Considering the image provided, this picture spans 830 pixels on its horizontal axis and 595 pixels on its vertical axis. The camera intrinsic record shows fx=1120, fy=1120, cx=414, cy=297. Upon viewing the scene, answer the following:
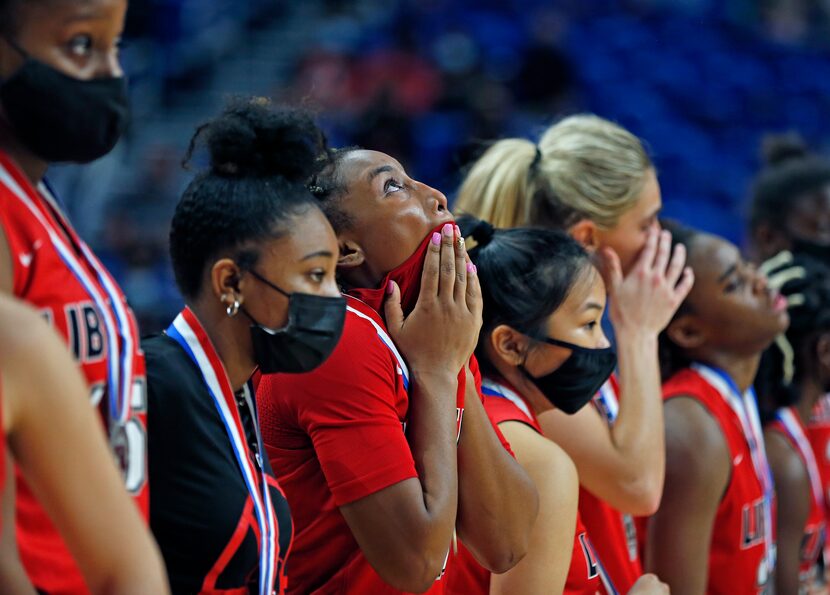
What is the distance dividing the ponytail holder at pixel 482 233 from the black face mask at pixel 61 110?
1.25 metres

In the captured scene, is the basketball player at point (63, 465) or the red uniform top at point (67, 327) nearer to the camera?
the basketball player at point (63, 465)

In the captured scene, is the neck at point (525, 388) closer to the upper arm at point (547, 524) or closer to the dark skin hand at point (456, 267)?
the upper arm at point (547, 524)

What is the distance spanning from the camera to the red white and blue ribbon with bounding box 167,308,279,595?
1.97 m

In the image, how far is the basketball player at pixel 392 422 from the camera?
209cm

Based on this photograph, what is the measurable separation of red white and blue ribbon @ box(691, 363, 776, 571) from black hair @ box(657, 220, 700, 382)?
0.06 meters

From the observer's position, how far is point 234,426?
Answer: 202 centimetres

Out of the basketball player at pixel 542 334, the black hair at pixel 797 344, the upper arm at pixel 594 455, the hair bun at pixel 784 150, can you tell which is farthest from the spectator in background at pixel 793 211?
the basketball player at pixel 542 334

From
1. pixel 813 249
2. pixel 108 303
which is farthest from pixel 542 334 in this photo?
pixel 813 249

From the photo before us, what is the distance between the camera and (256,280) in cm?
200

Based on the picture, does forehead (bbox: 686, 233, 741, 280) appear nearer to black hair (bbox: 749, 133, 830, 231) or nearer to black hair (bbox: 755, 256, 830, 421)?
black hair (bbox: 755, 256, 830, 421)

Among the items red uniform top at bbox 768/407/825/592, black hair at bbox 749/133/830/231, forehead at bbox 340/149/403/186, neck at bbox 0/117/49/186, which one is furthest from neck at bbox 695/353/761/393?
neck at bbox 0/117/49/186

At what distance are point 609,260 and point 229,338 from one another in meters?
1.57

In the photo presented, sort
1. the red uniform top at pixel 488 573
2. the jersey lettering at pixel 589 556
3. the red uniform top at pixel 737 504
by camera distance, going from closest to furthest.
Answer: the red uniform top at pixel 488 573
the jersey lettering at pixel 589 556
the red uniform top at pixel 737 504

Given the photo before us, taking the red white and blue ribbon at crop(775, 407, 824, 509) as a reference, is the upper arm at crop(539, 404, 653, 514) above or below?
above
